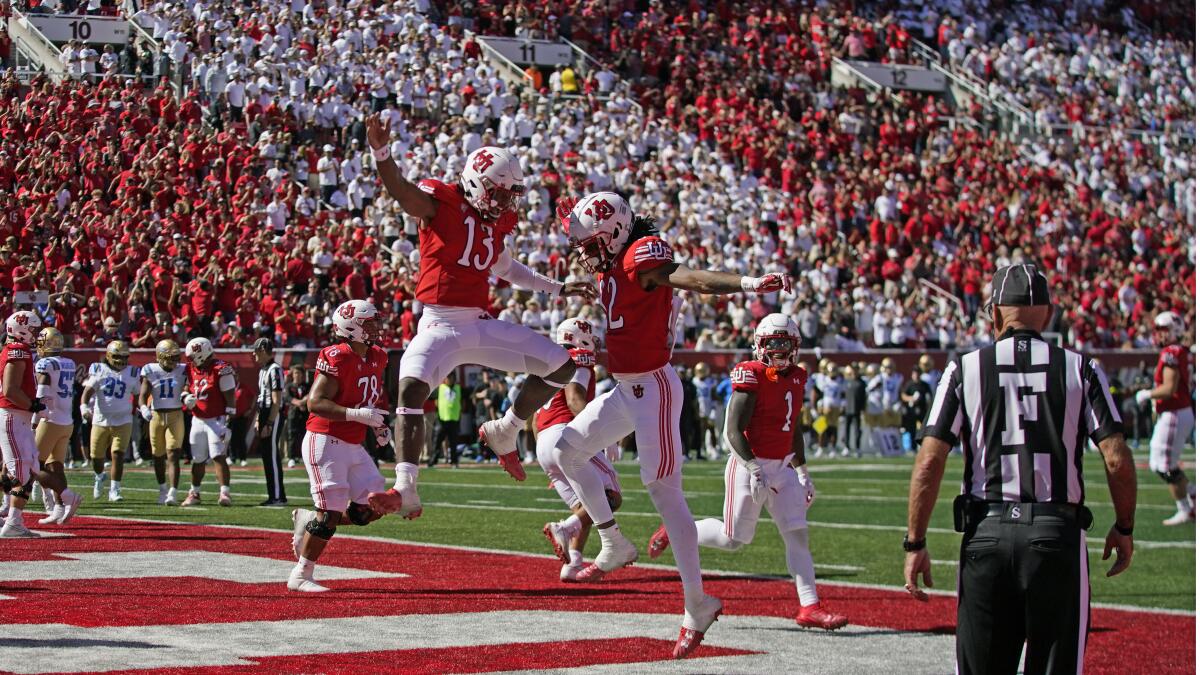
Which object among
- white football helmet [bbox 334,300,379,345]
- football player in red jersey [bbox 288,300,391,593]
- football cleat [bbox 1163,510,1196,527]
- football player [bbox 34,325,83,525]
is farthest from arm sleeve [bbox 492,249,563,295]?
football cleat [bbox 1163,510,1196,527]

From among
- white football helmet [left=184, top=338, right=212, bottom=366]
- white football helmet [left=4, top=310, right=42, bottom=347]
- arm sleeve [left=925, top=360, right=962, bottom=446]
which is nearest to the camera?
arm sleeve [left=925, top=360, right=962, bottom=446]

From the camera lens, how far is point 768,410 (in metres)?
9.68

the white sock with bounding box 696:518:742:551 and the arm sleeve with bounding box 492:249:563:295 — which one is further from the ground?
the arm sleeve with bounding box 492:249:563:295

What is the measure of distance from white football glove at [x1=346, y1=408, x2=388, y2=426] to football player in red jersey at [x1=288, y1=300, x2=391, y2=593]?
9 cm

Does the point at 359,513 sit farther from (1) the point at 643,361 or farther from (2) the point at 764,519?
(2) the point at 764,519

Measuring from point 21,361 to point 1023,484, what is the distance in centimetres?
879

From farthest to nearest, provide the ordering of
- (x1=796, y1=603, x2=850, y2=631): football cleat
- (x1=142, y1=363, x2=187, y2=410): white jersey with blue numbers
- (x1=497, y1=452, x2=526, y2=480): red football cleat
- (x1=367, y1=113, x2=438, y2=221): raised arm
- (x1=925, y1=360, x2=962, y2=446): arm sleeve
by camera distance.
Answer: (x1=142, y1=363, x2=187, y2=410): white jersey with blue numbers < (x1=796, y1=603, x2=850, y2=631): football cleat < (x1=497, y1=452, x2=526, y2=480): red football cleat < (x1=367, y1=113, x2=438, y2=221): raised arm < (x1=925, y1=360, x2=962, y2=446): arm sleeve

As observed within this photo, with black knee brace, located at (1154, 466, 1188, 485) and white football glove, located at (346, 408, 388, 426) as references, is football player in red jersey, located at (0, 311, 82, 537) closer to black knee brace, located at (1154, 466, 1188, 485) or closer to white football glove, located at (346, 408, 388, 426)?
white football glove, located at (346, 408, 388, 426)

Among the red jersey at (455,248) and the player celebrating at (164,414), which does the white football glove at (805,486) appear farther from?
the player celebrating at (164,414)

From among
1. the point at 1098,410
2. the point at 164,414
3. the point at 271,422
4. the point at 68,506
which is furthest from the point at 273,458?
the point at 1098,410

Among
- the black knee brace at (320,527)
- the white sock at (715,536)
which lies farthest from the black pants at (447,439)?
the white sock at (715,536)

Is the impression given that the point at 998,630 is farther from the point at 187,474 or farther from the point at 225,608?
the point at 187,474

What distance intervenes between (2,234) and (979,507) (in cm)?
899

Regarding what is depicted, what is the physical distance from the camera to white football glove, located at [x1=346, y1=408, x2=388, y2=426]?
30.7 feet
